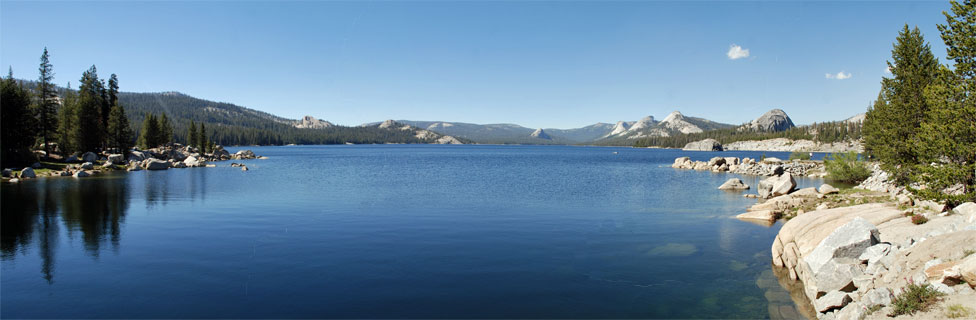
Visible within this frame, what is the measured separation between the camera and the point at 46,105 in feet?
229

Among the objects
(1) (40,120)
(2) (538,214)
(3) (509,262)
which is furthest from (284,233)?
(1) (40,120)

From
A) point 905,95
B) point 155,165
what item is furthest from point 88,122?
point 905,95

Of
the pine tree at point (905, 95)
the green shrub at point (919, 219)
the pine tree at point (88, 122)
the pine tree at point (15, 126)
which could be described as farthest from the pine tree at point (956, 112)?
the pine tree at point (88, 122)

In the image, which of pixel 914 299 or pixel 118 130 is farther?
pixel 118 130

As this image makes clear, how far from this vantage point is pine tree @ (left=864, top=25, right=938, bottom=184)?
33.9 m

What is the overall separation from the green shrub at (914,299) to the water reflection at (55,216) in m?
24.9

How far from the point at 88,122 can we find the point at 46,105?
18.0 feet

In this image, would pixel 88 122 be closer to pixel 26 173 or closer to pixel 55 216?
pixel 26 173

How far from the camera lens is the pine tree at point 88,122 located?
6988 cm

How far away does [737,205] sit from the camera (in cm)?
3684

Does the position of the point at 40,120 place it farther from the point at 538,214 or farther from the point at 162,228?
the point at 538,214

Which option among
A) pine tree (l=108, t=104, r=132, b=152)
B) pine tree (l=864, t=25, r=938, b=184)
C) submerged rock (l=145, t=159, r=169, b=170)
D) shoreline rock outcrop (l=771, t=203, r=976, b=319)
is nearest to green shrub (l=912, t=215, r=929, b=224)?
shoreline rock outcrop (l=771, t=203, r=976, b=319)

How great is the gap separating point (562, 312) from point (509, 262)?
5.25 meters

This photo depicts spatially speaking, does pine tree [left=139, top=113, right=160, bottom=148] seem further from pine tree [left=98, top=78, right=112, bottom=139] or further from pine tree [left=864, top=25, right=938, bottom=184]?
pine tree [left=864, top=25, right=938, bottom=184]
